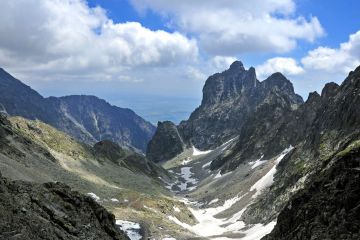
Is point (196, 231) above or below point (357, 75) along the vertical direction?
below

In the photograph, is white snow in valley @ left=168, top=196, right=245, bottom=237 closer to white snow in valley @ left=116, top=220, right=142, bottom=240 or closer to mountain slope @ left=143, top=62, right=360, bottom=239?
mountain slope @ left=143, top=62, right=360, bottom=239

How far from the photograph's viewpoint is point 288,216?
5369 cm

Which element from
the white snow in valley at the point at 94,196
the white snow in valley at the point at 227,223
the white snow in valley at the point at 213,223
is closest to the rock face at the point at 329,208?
the white snow in valley at the point at 227,223

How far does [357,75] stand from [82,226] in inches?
4634

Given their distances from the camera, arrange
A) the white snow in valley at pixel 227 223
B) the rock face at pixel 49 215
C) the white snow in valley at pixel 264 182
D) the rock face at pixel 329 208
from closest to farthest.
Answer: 1. the rock face at pixel 49 215
2. the rock face at pixel 329 208
3. the white snow in valley at pixel 227 223
4. the white snow in valley at pixel 264 182

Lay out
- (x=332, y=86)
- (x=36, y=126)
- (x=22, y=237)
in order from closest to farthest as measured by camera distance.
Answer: (x=22, y=237)
(x=36, y=126)
(x=332, y=86)

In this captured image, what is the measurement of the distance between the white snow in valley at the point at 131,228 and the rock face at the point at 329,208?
33.5 metres

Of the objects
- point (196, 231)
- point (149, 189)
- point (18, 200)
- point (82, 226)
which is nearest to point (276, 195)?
point (196, 231)

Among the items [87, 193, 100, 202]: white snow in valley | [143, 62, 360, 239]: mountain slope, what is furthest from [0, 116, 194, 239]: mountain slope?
[143, 62, 360, 239]: mountain slope

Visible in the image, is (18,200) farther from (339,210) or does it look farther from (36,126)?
(36,126)

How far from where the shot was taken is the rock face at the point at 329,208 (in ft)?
132

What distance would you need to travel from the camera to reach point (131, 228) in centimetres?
8906

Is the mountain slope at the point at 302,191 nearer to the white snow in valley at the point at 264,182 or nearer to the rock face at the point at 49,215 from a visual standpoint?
the white snow in valley at the point at 264,182

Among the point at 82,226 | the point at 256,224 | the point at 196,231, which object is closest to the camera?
the point at 82,226
